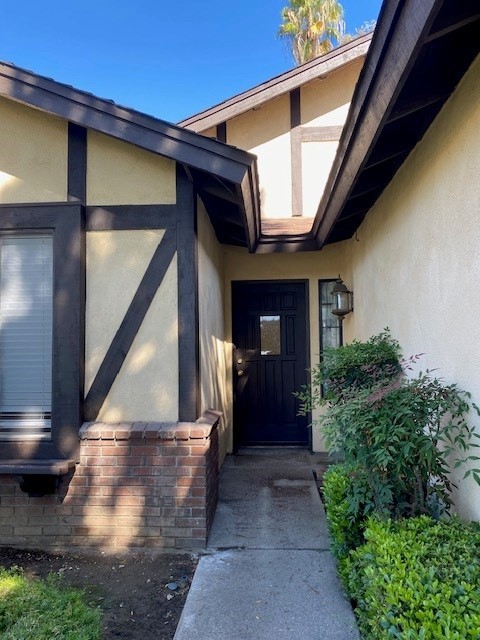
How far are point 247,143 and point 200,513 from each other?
17.3 feet

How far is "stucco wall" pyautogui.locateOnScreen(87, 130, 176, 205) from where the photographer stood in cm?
353

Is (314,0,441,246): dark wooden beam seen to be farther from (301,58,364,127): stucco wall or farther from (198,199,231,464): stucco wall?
→ (301,58,364,127): stucco wall

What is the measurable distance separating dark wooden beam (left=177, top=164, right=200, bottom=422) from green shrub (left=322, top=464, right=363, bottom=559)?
1159mm

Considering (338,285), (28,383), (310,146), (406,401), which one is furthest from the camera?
(310,146)

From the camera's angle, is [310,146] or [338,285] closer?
[338,285]

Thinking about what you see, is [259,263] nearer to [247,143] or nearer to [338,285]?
[338,285]

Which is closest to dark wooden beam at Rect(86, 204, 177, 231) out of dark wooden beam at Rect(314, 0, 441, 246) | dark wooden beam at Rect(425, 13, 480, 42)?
dark wooden beam at Rect(314, 0, 441, 246)

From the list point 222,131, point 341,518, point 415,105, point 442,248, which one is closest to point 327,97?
point 222,131

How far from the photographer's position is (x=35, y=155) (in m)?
3.53

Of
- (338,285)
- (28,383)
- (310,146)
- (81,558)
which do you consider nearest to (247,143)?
(310,146)

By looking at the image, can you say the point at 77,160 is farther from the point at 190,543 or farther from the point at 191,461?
the point at 190,543

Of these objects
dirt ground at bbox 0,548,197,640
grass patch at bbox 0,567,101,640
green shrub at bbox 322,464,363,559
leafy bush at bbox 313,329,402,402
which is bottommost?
dirt ground at bbox 0,548,197,640

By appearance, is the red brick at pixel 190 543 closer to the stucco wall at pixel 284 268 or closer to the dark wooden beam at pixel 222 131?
the stucco wall at pixel 284 268

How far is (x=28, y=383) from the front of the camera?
11.3ft
